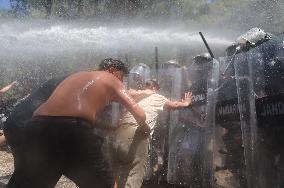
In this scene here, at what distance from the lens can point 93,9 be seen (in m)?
22.9

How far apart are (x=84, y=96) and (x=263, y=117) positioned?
7.08ft

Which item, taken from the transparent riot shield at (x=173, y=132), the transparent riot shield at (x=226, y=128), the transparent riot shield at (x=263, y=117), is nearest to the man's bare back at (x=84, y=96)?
the transparent riot shield at (x=263, y=117)

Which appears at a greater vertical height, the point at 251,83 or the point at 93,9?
the point at 93,9

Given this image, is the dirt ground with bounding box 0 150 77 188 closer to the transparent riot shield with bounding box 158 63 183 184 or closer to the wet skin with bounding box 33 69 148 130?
the transparent riot shield with bounding box 158 63 183 184

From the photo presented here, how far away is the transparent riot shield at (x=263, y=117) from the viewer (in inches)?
179

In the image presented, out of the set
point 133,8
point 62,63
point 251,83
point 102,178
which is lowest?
point 102,178

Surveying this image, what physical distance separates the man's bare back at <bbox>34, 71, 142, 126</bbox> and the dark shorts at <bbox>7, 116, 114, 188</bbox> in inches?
2.9

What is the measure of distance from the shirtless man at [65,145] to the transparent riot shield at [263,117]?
194 cm

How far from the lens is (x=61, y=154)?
11.2 ft

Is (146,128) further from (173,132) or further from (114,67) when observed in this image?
(173,132)

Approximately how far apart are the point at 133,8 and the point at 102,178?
1993 cm

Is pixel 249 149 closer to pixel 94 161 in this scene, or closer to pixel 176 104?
pixel 176 104

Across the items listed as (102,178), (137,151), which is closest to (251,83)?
(137,151)

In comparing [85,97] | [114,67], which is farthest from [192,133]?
[85,97]
